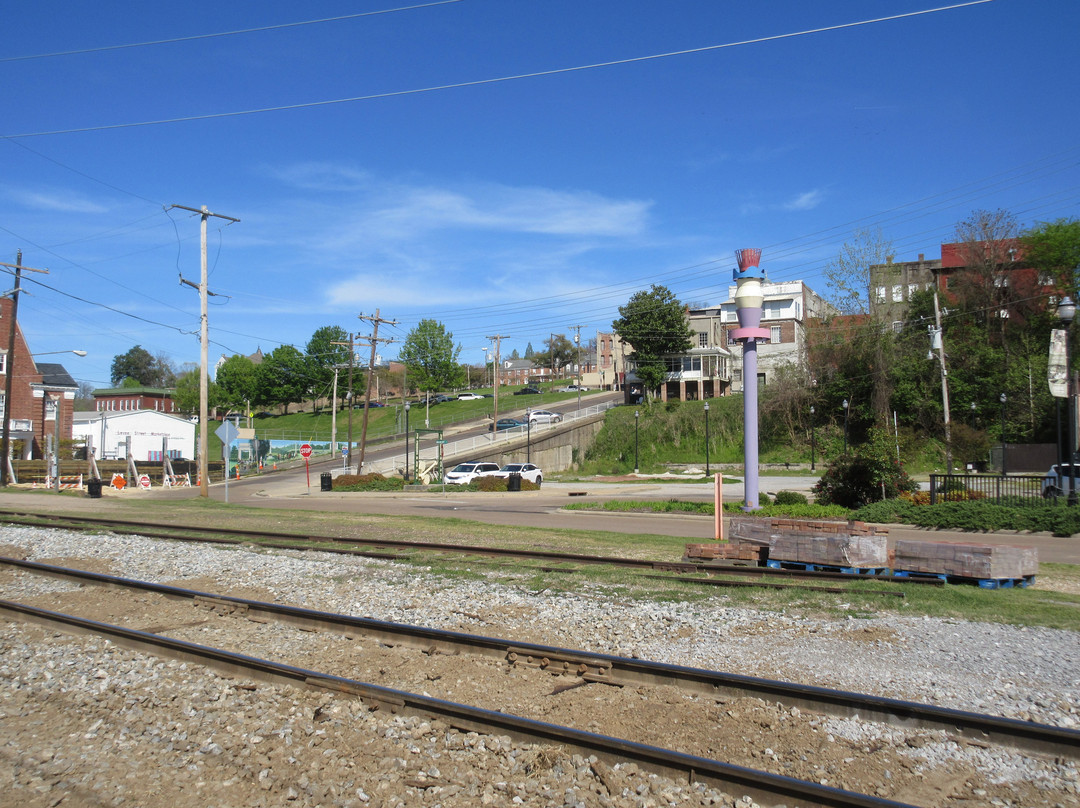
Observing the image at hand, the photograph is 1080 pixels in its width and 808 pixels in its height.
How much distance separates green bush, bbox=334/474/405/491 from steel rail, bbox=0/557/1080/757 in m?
34.9

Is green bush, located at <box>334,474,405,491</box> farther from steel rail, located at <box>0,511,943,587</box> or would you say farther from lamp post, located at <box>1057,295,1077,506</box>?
lamp post, located at <box>1057,295,1077,506</box>

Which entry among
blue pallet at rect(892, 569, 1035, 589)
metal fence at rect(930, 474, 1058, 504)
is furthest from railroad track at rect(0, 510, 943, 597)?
metal fence at rect(930, 474, 1058, 504)

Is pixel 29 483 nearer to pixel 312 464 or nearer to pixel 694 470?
pixel 312 464

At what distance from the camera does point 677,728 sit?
6094 mm

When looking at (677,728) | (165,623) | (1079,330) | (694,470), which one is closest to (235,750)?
(677,728)

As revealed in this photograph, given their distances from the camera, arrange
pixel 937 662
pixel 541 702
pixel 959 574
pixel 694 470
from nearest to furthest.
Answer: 1. pixel 541 702
2. pixel 937 662
3. pixel 959 574
4. pixel 694 470

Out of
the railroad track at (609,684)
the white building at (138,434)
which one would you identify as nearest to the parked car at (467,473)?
the white building at (138,434)

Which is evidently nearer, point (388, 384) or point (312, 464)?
point (312, 464)

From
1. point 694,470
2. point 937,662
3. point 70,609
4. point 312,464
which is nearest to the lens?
point 937,662

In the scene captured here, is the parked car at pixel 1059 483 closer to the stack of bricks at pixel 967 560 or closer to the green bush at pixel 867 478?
the green bush at pixel 867 478

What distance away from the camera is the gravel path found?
511 centimetres

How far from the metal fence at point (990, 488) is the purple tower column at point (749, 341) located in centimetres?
831

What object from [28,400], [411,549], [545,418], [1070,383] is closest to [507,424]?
[545,418]

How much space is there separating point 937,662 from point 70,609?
37.2 feet
